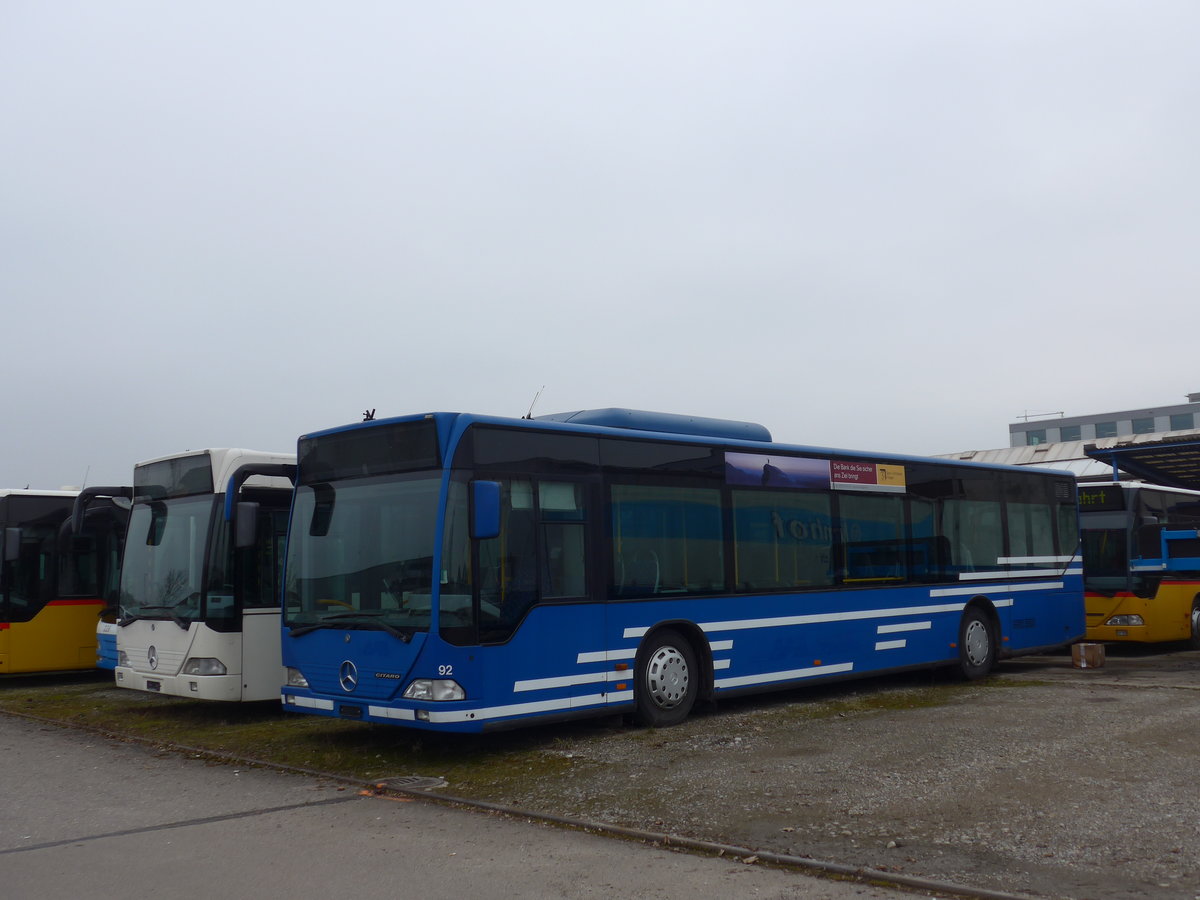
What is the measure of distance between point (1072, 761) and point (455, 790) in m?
4.77

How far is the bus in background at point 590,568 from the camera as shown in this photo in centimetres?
934

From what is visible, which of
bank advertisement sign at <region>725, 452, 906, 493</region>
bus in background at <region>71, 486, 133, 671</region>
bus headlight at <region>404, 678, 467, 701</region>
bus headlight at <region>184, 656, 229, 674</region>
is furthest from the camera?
bus in background at <region>71, 486, 133, 671</region>

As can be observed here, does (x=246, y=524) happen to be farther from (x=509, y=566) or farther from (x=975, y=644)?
(x=975, y=644)

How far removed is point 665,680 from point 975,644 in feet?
20.4

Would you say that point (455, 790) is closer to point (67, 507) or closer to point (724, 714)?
point (724, 714)

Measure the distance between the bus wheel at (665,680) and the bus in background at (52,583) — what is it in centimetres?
863

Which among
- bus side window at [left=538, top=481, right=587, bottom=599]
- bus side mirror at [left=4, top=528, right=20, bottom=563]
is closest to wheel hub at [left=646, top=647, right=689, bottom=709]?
bus side window at [left=538, top=481, right=587, bottom=599]

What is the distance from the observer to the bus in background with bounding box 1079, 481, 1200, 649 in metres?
18.8

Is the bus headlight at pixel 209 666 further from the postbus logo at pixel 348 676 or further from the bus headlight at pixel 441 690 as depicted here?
the bus headlight at pixel 441 690

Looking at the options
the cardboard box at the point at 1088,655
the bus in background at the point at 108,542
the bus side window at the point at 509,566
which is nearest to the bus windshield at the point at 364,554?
the bus side window at the point at 509,566

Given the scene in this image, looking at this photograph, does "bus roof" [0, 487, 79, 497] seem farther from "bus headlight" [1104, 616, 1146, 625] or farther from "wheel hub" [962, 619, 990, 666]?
"bus headlight" [1104, 616, 1146, 625]

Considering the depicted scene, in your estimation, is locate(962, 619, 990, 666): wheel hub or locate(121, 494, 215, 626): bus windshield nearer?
locate(121, 494, 215, 626): bus windshield

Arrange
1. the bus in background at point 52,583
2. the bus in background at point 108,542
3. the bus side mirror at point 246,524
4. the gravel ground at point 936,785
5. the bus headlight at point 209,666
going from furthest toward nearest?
1. the bus in background at point 52,583
2. the bus in background at point 108,542
3. the bus headlight at point 209,666
4. the bus side mirror at point 246,524
5. the gravel ground at point 936,785

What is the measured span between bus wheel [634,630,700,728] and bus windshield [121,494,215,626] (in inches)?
189
